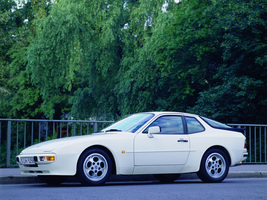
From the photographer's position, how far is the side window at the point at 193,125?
10.6 meters

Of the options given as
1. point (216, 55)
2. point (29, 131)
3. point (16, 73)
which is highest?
point (216, 55)

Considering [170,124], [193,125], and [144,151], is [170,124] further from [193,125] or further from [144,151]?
[144,151]

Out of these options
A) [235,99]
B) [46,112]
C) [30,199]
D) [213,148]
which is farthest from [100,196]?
[46,112]

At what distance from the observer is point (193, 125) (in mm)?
10664

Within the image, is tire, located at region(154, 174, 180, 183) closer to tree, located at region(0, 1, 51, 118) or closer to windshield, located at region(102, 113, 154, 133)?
windshield, located at region(102, 113, 154, 133)

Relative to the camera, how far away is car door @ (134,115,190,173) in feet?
31.8

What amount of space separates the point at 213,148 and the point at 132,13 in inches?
1049

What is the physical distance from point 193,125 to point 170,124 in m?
0.57

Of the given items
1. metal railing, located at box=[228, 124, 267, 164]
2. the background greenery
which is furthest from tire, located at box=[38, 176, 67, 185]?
the background greenery

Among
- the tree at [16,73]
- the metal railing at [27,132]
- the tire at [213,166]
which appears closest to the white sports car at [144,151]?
the tire at [213,166]

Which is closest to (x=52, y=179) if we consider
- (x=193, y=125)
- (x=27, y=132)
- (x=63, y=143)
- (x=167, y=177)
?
(x=63, y=143)

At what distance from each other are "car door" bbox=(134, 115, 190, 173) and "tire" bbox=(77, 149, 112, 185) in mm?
626

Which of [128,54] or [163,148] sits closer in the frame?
[163,148]

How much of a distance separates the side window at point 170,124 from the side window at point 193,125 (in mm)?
184
